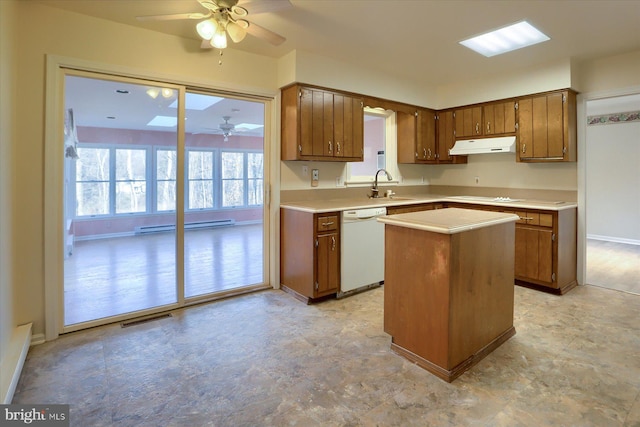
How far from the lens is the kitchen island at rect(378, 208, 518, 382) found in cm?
212

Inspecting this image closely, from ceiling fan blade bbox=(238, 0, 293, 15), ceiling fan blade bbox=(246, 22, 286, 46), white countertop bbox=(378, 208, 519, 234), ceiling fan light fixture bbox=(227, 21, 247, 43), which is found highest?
ceiling fan blade bbox=(246, 22, 286, 46)

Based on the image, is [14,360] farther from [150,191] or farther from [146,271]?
[146,271]

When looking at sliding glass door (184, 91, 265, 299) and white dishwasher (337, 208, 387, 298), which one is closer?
sliding glass door (184, 91, 265, 299)

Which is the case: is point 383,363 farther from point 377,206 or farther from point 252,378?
point 377,206

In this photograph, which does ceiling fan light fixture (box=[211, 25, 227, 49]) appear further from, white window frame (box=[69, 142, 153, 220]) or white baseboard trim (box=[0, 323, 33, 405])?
white baseboard trim (box=[0, 323, 33, 405])

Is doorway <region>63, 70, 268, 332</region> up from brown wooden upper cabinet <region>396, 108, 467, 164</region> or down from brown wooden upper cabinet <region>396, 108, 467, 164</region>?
down

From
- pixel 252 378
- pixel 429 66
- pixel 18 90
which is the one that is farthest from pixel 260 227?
pixel 429 66

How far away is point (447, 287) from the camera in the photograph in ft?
6.85

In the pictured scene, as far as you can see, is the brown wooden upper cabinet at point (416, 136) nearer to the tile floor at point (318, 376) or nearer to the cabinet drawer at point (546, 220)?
the cabinet drawer at point (546, 220)

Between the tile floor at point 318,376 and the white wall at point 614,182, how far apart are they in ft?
13.3

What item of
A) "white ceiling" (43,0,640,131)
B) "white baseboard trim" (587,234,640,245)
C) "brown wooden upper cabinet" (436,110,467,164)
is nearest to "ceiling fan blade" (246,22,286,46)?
"white ceiling" (43,0,640,131)

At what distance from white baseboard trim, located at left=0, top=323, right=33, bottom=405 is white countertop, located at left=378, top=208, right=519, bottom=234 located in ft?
7.54

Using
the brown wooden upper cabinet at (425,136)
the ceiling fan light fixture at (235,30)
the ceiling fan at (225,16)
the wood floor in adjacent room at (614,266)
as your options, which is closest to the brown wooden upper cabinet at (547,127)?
the brown wooden upper cabinet at (425,136)

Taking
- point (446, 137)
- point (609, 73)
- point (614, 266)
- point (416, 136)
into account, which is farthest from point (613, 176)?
point (416, 136)
